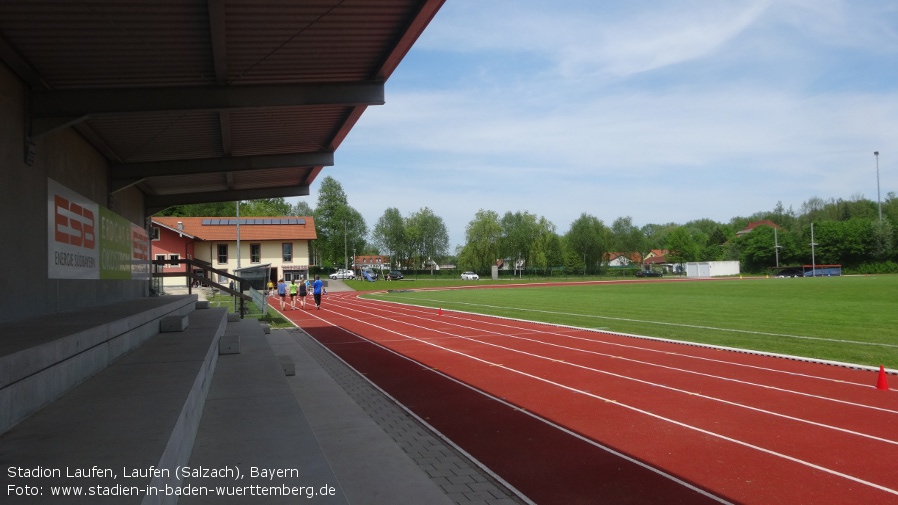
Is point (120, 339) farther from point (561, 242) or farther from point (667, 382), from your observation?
point (561, 242)

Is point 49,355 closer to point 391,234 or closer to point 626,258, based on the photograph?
point 391,234

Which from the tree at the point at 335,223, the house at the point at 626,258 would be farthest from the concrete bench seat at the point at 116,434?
the house at the point at 626,258

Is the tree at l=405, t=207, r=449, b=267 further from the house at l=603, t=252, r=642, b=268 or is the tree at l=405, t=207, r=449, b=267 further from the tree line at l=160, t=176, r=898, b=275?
the house at l=603, t=252, r=642, b=268

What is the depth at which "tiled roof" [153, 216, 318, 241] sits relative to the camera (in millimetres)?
58250

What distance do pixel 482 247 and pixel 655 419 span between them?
89.8 meters

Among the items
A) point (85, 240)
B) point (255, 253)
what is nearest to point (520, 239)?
point (255, 253)

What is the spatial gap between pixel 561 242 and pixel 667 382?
91.6 metres

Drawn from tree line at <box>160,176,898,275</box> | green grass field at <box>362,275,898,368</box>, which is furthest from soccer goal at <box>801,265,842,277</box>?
green grass field at <box>362,275,898,368</box>

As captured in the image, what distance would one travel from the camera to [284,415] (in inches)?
245

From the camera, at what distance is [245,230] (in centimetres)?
6078

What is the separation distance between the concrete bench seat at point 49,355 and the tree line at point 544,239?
82.8m

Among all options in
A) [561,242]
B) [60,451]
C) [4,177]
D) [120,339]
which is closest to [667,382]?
[120,339]

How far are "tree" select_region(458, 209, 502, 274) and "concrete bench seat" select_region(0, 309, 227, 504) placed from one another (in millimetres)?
91634

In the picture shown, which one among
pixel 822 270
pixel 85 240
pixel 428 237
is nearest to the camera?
pixel 85 240
